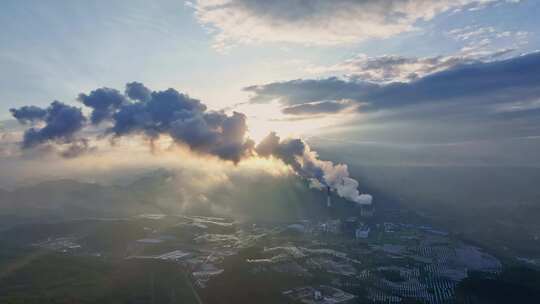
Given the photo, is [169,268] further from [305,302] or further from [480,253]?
[480,253]

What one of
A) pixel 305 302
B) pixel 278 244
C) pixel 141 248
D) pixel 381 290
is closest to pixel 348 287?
pixel 381 290

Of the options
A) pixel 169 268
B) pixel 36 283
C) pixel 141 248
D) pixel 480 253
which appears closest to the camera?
pixel 36 283

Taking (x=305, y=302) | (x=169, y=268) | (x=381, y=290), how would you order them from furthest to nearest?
(x=169, y=268), (x=381, y=290), (x=305, y=302)

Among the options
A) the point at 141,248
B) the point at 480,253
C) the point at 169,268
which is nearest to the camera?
the point at 169,268

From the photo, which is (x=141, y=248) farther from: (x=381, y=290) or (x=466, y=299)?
(x=466, y=299)

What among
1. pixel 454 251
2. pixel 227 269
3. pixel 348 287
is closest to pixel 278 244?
pixel 227 269

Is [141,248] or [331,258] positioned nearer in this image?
[331,258]

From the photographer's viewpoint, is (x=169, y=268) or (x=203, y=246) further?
(x=203, y=246)

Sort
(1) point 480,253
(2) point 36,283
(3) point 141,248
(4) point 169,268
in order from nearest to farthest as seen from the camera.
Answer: (2) point 36,283 → (4) point 169,268 → (1) point 480,253 → (3) point 141,248
